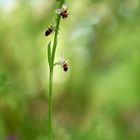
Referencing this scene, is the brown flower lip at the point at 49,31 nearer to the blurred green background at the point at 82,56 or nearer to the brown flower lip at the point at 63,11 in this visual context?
the brown flower lip at the point at 63,11

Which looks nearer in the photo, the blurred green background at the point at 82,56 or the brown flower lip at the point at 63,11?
the brown flower lip at the point at 63,11

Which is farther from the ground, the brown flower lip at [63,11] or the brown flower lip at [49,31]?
the brown flower lip at [63,11]

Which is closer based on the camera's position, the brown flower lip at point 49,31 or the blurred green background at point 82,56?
the brown flower lip at point 49,31

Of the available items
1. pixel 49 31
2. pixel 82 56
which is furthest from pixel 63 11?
pixel 82 56

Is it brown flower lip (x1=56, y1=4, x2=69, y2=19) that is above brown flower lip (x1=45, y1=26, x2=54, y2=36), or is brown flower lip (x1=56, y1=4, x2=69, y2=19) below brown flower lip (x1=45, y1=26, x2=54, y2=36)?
above

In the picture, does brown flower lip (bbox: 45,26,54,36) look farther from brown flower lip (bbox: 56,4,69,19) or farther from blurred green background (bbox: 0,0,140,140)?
blurred green background (bbox: 0,0,140,140)

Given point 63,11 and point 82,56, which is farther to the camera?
Answer: point 82,56

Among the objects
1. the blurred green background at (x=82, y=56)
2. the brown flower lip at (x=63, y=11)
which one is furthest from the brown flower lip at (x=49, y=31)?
the blurred green background at (x=82, y=56)

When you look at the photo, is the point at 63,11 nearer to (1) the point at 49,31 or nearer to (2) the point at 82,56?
(1) the point at 49,31

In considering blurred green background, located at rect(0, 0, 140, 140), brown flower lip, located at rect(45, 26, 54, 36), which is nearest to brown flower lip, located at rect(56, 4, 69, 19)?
brown flower lip, located at rect(45, 26, 54, 36)
